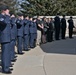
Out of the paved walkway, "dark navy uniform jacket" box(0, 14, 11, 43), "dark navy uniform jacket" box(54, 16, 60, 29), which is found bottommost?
the paved walkway

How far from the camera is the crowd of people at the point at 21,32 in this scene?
388 inches

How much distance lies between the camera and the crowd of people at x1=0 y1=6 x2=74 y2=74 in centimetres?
984

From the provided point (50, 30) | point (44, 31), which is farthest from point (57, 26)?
point (44, 31)

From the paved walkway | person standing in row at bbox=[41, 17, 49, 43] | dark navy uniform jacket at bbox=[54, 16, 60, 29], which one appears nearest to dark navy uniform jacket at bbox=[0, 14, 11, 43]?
the paved walkway

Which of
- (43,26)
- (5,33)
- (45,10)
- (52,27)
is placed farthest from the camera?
(45,10)

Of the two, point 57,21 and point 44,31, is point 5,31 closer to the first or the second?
point 44,31

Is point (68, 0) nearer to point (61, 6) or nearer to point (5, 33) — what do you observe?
point (61, 6)

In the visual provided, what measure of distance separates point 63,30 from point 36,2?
44.8 ft

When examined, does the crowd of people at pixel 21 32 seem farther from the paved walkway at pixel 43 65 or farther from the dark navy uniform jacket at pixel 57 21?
the paved walkway at pixel 43 65

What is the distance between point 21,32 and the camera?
45.5ft

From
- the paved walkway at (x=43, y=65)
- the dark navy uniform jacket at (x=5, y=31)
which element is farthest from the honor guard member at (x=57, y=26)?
the dark navy uniform jacket at (x=5, y=31)

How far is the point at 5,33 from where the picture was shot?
979cm

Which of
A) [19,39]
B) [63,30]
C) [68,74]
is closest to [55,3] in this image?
[63,30]

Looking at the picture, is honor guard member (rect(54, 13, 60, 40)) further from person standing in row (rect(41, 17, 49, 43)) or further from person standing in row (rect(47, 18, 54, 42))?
person standing in row (rect(41, 17, 49, 43))
